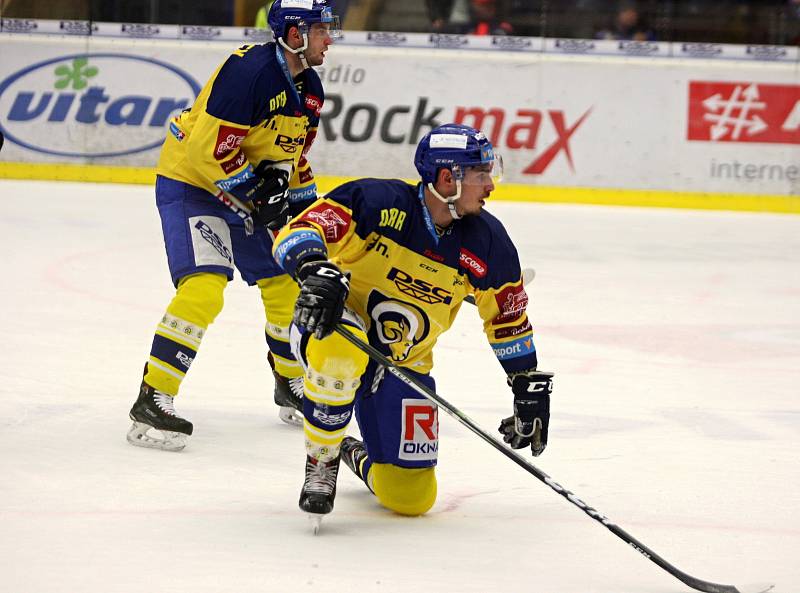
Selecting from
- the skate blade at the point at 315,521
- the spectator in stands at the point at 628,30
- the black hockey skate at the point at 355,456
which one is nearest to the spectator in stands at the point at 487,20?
the spectator in stands at the point at 628,30

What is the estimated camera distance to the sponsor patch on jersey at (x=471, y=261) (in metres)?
3.46

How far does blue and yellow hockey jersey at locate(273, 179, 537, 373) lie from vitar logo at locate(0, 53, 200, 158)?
25.4 feet

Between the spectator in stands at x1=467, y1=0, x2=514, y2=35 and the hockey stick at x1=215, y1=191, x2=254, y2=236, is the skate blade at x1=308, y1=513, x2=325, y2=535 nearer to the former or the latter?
the hockey stick at x1=215, y1=191, x2=254, y2=236

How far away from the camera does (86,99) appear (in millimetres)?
10859

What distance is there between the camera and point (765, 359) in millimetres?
5773

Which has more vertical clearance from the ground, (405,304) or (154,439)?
(405,304)

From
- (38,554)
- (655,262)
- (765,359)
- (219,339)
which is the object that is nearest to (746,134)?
(655,262)

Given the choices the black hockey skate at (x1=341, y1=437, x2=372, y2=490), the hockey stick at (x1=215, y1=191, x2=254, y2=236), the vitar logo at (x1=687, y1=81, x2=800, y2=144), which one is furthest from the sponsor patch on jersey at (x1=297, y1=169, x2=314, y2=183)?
the vitar logo at (x1=687, y1=81, x2=800, y2=144)

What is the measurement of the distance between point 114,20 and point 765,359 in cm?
706

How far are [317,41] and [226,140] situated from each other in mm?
476

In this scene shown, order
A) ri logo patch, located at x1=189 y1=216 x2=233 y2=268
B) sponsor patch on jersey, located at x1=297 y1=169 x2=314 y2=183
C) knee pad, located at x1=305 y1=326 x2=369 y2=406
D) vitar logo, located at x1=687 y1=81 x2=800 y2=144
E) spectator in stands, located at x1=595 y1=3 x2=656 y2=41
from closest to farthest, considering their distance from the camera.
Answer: knee pad, located at x1=305 y1=326 x2=369 y2=406 → ri logo patch, located at x1=189 y1=216 x2=233 y2=268 → sponsor patch on jersey, located at x1=297 y1=169 x2=314 y2=183 → vitar logo, located at x1=687 y1=81 x2=800 y2=144 → spectator in stands, located at x1=595 y1=3 x2=656 y2=41

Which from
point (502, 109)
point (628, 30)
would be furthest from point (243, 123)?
point (628, 30)

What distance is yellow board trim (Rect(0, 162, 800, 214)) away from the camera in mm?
10586

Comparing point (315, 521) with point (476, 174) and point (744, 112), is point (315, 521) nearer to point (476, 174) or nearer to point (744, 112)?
point (476, 174)
